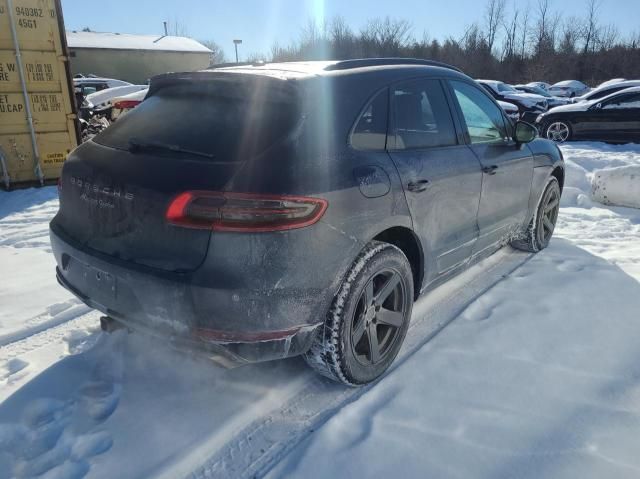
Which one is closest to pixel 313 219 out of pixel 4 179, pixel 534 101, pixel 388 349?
pixel 388 349

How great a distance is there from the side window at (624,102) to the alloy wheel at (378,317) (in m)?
11.7

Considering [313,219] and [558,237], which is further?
[558,237]

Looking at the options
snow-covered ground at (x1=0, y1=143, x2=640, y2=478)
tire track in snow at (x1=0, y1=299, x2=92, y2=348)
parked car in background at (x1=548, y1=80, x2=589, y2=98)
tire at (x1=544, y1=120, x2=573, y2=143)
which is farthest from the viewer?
parked car in background at (x1=548, y1=80, x2=589, y2=98)

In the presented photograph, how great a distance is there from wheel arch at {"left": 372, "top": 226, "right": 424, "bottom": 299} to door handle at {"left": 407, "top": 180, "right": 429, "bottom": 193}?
8.4 inches

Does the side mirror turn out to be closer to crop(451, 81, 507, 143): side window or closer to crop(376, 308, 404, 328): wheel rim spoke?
crop(451, 81, 507, 143): side window

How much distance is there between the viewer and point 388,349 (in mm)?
2744

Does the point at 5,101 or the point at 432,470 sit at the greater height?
the point at 5,101

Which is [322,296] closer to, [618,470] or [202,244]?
[202,244]

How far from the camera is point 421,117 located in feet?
9.75

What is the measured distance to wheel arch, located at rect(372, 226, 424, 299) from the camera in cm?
267

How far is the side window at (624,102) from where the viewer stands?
38.0ft

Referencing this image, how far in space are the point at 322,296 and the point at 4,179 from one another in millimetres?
7183

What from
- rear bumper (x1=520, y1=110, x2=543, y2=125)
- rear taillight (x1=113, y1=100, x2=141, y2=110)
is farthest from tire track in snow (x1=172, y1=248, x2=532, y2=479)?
rear bumper (x1=520, y1=110, x2=543, y2=125)

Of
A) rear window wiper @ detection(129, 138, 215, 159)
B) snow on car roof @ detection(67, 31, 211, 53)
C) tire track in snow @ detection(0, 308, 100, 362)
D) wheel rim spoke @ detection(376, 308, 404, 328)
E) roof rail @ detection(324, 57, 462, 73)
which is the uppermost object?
snow on car roof @ detection(67, 31, 211, 53)
